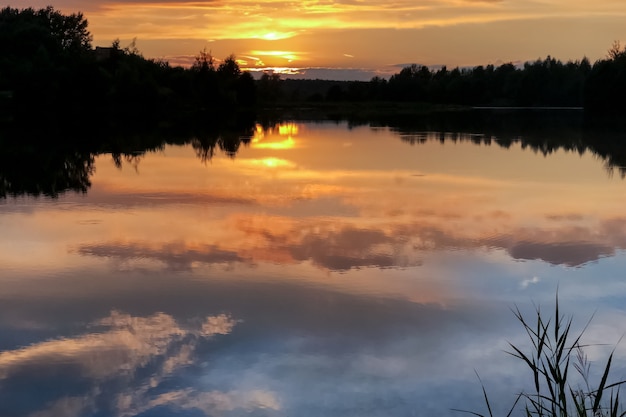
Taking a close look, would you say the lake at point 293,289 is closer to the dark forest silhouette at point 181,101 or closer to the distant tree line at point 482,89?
the dark forest silhouette at point 181,101

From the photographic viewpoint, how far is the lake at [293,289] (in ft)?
12.5

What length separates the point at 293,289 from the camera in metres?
5.51

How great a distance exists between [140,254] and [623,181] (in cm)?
770

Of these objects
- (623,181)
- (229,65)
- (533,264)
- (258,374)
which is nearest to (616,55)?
(229,65)

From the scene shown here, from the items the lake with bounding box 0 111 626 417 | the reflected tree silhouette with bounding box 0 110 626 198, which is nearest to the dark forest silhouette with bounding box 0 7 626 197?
the reflected tree silhouette with bounding box 0 110 626 198

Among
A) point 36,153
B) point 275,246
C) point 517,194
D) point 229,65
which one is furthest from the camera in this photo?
point 229,65

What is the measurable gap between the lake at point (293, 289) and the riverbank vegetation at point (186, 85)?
843 inches

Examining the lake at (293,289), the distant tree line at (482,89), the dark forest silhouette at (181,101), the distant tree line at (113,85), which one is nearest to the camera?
the lake at (293,289)

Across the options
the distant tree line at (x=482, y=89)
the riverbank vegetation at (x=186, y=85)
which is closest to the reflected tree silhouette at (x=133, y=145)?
the riverbank vegetation at (x=186, y=85)

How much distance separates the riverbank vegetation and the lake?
70.3ft

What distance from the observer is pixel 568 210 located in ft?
28.5

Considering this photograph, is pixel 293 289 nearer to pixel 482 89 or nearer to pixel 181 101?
pixel 181 101

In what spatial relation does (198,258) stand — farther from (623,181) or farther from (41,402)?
(623,181)

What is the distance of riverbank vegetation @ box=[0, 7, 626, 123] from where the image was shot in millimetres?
32438
